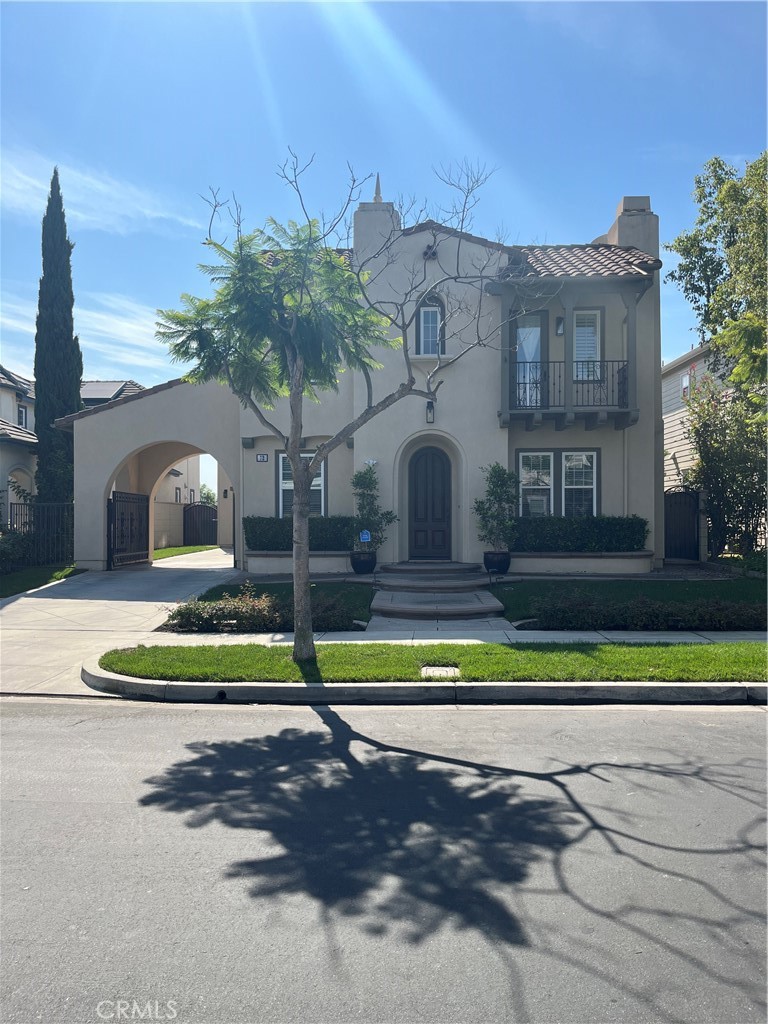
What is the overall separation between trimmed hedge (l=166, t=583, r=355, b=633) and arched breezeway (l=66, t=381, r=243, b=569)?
698cm

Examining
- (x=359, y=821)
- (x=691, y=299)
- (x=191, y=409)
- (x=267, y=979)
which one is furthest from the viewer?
(x=691, y=299)

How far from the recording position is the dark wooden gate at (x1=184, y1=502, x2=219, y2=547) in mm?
32469

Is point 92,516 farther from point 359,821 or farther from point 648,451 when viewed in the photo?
point 359,821

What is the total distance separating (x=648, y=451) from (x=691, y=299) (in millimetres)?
7662

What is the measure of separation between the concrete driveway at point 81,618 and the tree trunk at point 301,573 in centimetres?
250

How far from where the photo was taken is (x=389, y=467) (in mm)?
16844

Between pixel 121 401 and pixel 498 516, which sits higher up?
pixel 121 401

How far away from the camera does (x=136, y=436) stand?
1889cm

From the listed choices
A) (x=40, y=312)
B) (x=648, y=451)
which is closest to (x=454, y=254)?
(x=648, y=451)

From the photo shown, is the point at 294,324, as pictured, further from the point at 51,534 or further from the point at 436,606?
the point at 51,534

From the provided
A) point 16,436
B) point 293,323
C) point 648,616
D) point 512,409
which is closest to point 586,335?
point 512,409

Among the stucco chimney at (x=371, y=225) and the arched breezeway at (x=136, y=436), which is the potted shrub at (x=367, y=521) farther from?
the stucco chimney at (x=371, y=225)

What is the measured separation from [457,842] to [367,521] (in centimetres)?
1207

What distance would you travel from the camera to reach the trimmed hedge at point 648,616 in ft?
35.5
